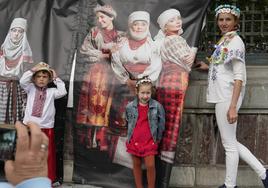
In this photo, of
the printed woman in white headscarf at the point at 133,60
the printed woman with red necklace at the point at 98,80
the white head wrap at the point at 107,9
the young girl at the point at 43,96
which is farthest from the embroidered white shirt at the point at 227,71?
the young girl at the point at 43,96

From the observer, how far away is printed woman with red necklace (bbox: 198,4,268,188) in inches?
192

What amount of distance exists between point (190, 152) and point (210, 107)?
55cm

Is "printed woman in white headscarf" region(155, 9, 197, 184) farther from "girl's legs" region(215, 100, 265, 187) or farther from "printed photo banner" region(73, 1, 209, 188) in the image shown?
"girl's legs" region(215, 100, 265, 187)

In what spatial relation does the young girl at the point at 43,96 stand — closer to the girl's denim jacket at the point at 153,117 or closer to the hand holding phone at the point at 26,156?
the girl's denim jacket at the point at 153,117

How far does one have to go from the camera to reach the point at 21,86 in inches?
227

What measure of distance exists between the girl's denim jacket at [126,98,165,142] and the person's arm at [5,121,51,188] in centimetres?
335

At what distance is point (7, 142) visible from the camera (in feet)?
5.82

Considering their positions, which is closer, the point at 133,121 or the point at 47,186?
the point at 47,186

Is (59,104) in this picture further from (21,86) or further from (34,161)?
(34,161)

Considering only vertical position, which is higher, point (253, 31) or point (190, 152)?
point (253, 31)

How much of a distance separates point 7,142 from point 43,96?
3.89 metres

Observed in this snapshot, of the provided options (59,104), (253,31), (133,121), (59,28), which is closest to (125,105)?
(133,121)


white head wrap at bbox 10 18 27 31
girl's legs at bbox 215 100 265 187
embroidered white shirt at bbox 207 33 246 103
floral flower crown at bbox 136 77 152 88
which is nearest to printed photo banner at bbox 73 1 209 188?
floral flower crown at bbox 136 77 152 88

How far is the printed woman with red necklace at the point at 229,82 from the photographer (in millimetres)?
4887
